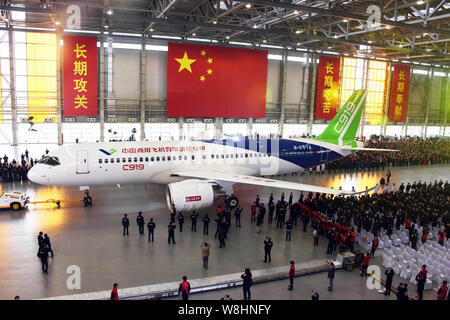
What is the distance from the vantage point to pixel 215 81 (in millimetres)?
39594

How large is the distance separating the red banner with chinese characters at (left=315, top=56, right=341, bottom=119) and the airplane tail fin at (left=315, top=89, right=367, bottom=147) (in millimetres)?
21737

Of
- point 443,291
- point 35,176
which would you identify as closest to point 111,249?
point 35,176

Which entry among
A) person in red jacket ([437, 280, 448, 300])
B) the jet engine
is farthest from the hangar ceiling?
person in red jacket ([437, 280, 448, 300])

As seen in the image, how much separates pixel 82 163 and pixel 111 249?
6688 mm

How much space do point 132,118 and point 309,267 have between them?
102 feet

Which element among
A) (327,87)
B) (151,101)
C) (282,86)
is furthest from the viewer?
(327,87)

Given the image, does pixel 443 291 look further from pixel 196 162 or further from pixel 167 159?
pixel 167 159

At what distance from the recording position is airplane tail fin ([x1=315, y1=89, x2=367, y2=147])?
998 inches

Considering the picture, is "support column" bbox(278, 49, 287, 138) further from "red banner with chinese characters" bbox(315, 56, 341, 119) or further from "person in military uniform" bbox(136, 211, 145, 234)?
"person in military uniform" bbox(136, 211, 145, 234)

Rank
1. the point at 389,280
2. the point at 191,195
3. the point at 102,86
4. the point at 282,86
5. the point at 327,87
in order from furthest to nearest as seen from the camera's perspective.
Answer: the point at 327,87, the point at 282,86, the point at 102,86, the point at 191,195, the point at 389,280

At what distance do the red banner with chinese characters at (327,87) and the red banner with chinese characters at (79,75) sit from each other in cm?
2867

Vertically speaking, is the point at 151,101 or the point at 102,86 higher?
the point at 102,86
